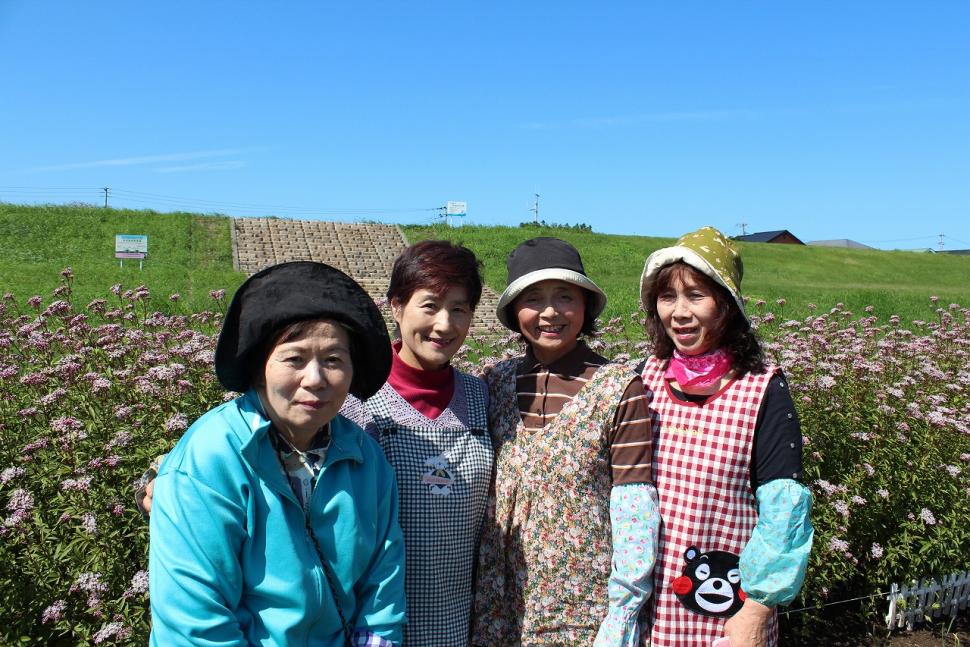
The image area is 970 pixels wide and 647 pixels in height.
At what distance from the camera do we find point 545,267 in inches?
88.8

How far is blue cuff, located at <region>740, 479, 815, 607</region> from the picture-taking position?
1870mm

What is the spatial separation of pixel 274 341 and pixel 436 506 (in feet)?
2.41

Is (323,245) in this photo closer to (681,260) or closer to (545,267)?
(545,267)

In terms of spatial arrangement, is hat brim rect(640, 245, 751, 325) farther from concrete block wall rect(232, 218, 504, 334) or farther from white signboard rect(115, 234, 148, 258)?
white signboard rect(115, 234, 148, 258)

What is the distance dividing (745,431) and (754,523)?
0.27 metres

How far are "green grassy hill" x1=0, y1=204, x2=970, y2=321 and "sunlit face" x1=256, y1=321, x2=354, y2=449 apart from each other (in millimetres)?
11901

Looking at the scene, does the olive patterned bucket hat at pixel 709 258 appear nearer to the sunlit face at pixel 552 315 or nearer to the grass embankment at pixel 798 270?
the sunlit face at pixel 552 315

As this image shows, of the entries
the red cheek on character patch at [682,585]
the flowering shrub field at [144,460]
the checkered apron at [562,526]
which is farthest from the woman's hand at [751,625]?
the flowering shrub field at [144,460]

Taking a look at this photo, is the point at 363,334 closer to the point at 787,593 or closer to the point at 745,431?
the point at 745,431

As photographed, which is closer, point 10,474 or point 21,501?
point 21,501

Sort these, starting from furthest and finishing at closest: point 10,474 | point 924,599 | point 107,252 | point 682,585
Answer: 1. point 107,252
2. point 924,599
3. point 10,474
4. point 682,585

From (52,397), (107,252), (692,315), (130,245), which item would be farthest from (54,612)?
(107,252)

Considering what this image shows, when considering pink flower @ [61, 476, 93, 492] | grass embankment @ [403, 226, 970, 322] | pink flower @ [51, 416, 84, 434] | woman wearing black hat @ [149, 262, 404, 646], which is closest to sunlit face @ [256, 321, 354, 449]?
woman wearing black hat @ [149, 262, 404, 646]

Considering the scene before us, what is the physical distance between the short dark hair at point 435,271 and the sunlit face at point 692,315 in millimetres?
589
